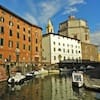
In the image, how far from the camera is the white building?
86.3 m

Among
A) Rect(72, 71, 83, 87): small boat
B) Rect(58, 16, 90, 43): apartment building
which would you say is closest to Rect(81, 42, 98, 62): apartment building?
Rect(58, 16, 90, 43): apartment building

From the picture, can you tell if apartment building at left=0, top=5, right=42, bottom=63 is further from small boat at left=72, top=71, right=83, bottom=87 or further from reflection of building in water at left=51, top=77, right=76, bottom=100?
small boat at left=72, top=71, right=83, bottom=87

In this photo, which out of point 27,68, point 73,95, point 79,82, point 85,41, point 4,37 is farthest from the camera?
point 85,41

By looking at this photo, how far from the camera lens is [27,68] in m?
62.8

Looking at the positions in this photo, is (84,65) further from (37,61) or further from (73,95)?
(73,95)

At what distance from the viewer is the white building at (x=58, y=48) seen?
8631 centimetres

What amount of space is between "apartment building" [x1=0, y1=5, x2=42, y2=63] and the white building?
10439 mm

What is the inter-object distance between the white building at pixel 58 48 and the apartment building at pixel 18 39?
10439mm

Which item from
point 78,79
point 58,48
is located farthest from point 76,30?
point 78,79

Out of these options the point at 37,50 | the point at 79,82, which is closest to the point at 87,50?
the point at 37,50

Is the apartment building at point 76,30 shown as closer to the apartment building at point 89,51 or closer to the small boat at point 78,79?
the apartment building at point 89,51

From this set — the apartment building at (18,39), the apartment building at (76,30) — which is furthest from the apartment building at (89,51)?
the apartment building at (18,39)

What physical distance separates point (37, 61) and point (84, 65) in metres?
17.5

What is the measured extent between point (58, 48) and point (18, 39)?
3121 centimetres
